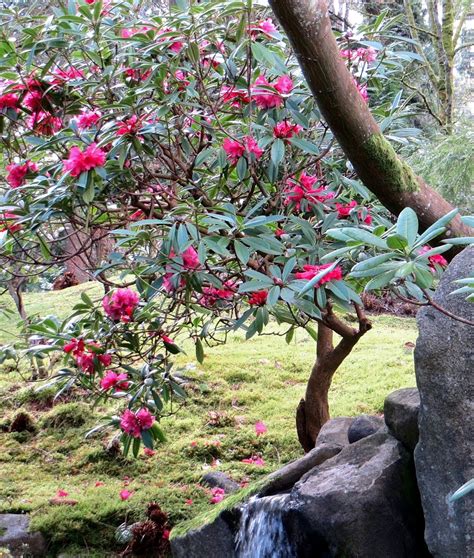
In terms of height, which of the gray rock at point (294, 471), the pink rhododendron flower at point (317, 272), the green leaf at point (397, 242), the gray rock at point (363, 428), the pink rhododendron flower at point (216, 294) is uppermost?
the green leaf at point (397, 242)

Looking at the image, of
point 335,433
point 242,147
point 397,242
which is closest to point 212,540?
point 335,433

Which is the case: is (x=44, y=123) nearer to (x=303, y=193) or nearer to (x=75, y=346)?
(x=75, y=346)

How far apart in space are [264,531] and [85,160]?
4.63 ft

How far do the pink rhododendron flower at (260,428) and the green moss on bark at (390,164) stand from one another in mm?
2325

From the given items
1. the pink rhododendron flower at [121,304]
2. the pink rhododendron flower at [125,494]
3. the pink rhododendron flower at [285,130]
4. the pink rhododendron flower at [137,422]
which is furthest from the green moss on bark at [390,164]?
the pink rhododendron flower at [125,494]

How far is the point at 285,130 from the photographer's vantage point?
191 cm

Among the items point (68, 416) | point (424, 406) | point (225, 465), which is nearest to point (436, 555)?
point (424, 406)

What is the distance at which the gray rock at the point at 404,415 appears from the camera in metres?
2.13

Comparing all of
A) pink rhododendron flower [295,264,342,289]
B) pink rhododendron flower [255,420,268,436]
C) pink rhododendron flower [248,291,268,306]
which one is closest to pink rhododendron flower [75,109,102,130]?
pink rhododendron flower [248,291,268,306]

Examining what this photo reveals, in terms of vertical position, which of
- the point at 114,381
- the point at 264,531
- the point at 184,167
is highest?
the point at 184,167

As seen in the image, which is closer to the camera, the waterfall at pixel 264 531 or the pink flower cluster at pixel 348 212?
the pink flower cluster at pixel 348 212

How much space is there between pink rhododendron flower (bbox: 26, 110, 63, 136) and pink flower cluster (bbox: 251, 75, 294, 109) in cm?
72

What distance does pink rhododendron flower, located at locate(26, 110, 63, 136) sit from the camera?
220 cm

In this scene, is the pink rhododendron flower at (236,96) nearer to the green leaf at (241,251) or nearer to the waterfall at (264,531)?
the green leaf at (241,251)
